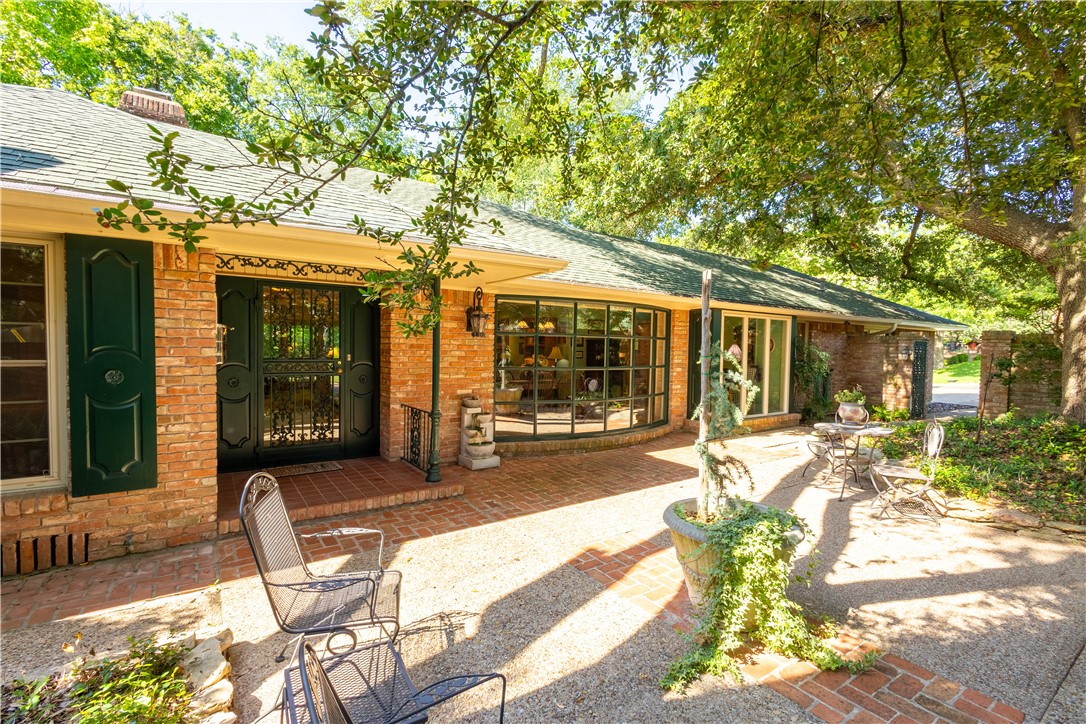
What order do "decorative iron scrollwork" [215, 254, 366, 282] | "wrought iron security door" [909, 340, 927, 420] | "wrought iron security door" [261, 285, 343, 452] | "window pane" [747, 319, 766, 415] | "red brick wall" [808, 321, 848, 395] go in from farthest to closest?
"red brick wall" [808, 321, 848, 395] < "wrought iron security door" [909, 340, 927, 420] < "window pane" [747, 319, 766, 415] < "wrought iron security door" [261, 285, 343, 452] < "decorative iron scrollwork" [215, 254, 366, 282]

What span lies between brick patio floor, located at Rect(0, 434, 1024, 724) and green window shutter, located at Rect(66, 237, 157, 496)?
770 millimetres

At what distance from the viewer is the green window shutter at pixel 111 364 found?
3.80 metres

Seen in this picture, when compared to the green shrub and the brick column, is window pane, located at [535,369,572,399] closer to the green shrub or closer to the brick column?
the green shrub

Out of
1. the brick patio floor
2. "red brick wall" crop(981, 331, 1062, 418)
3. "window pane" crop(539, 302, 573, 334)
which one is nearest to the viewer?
the brick patio floor

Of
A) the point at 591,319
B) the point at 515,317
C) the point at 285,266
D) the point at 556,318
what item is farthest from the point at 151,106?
the point at 591,319

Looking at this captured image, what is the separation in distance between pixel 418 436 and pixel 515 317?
8.60 feet

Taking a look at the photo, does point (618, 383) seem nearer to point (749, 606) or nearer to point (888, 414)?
point (749, 606)

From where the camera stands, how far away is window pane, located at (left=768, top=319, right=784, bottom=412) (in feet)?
37.4

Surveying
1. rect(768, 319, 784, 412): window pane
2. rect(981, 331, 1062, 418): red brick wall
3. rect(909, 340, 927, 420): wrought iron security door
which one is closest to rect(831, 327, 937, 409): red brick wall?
rect(909, 340, 927, 420): wrought iron security door

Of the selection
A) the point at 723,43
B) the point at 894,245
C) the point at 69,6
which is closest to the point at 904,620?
the point at 723,43

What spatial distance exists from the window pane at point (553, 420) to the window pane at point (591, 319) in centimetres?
143

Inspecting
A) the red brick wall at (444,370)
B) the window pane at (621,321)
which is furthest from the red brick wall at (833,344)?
the red brick wall at (444,370)

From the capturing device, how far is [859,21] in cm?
546

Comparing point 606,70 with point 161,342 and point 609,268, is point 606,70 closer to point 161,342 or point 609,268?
point 161,342
